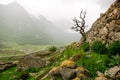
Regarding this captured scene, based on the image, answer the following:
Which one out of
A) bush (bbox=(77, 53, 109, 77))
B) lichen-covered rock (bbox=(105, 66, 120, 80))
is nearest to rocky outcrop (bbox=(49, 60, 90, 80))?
bush (bbox=(77, 53, 109, 77))

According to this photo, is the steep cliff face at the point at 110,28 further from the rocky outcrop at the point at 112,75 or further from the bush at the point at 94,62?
the rocky outcrop at the point at 112,75

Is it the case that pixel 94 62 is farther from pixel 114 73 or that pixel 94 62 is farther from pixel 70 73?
pixel 114 73

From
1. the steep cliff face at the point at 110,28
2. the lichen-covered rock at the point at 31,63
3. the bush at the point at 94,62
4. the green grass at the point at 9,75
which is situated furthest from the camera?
the lichen-covered rock at the point at 31,63

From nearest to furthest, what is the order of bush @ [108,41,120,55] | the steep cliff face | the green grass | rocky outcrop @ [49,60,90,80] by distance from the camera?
1. rocky outcrop @ [49,60,90,80]
2. bush @ [108,41,120,55]
3. the steep cliff face
4. the green grass

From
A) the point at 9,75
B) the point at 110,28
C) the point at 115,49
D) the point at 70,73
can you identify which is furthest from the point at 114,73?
the point at 9,75

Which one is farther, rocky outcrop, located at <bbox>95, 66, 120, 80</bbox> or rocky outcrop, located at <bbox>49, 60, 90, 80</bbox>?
rocky outcrop, located at <bbox>49, 60, 90, 80</bbox>

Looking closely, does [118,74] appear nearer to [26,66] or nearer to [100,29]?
[100,29]

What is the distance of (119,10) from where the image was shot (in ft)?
149

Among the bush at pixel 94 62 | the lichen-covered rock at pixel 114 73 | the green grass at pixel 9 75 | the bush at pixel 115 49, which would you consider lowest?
the green grass at pixel 9 75

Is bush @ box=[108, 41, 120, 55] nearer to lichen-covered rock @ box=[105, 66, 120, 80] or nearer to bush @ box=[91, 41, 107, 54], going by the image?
bush @ box=[91, 41, 107, 54]

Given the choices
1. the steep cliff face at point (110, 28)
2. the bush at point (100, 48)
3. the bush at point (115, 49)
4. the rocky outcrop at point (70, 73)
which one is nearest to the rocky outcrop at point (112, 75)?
the rocky outcrop at point (70, 73)

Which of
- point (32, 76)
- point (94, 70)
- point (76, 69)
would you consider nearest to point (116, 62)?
point (94, 70)

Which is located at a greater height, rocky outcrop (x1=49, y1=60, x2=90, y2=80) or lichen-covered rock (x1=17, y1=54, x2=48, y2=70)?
lichen-covered rock (x1=17, y1=54, x2=48, y2=70)

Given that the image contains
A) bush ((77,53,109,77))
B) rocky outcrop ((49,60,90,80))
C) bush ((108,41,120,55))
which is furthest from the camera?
bush ((108,41,120,55))
